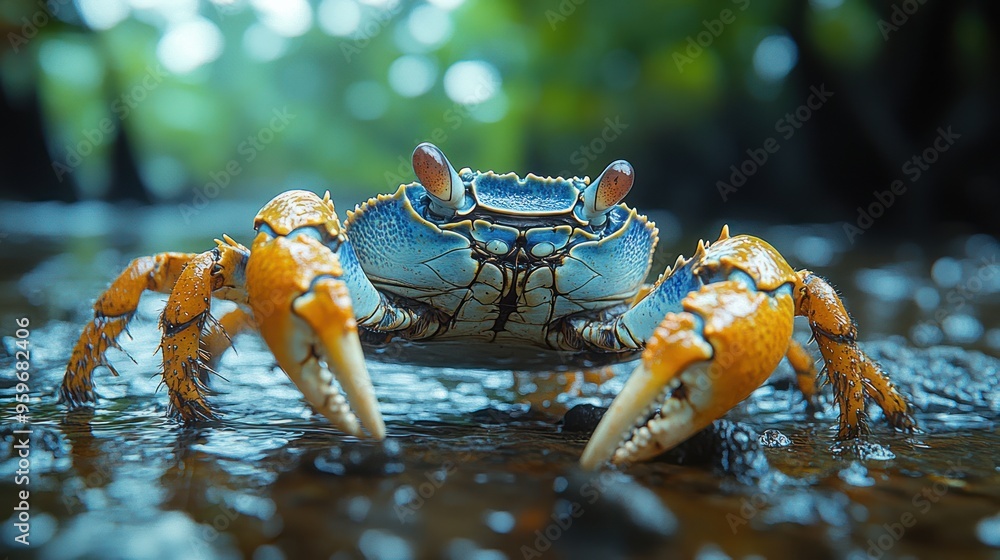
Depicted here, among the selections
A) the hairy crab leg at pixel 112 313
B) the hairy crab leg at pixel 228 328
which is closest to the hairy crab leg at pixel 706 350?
the hairy crab leg at pixel 112 313

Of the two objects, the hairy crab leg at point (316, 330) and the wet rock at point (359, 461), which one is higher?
the hairy crab leg at point (316, 330)

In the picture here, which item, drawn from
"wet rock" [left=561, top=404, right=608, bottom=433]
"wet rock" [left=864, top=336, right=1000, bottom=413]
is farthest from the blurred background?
"wet rock" [left=561, top=404, right=608, bottom=433]

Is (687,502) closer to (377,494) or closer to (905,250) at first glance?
(377,494)

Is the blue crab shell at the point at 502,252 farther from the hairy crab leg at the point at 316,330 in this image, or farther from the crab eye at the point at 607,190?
the hairy crab leg at the point at 316,330

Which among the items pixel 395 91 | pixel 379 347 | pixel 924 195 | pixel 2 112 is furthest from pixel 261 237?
pixel 395 91

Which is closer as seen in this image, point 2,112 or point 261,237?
point 261,237

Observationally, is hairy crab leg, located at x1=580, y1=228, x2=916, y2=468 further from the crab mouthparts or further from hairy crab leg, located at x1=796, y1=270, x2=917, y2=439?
hairy crab leg, located at x1=796, y1=270, x2=917, y2=439

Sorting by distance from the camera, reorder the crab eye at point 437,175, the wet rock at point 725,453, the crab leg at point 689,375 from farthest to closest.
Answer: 1. the crab eye at point 437,175
2. the wet rock at point 725,453
3. the crab leg at point 689,375
